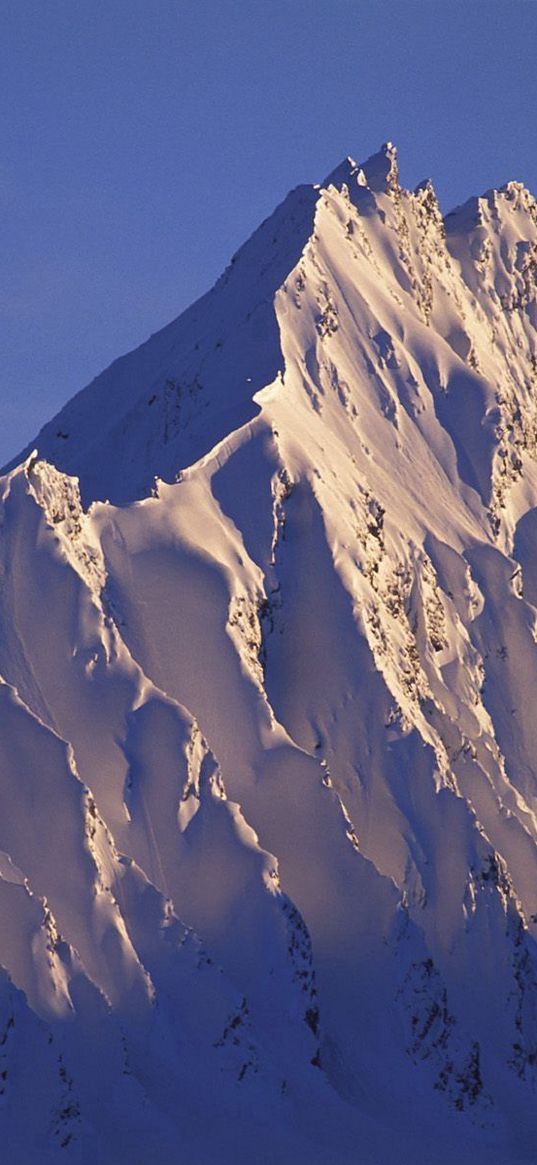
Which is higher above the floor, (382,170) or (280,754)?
(382,170)

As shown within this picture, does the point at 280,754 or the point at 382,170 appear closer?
the point at 280,754

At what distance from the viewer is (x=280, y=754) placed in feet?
293

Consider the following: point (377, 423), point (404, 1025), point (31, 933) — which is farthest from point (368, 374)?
point (31, 933)

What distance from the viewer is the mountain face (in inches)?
3187

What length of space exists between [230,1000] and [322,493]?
20.6 metres

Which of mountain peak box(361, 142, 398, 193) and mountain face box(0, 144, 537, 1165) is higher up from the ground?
mountain peak box(361, 142, 398, 193)

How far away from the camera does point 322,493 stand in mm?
97688

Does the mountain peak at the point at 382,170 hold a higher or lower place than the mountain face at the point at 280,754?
higher

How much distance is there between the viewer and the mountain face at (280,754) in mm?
80938

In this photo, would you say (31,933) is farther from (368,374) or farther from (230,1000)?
(368,374)

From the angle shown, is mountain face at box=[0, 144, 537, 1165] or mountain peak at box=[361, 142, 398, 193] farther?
mountain peak at box=[361, 142, 398, 193]

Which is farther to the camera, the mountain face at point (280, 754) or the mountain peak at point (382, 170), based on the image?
the mountain peak at point (382, 170)

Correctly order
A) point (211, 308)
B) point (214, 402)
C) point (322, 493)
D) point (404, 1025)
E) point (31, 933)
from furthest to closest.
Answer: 1. point (211, 308)
2. point (214, 402)
3. point (322, 493)
4. point (404, 1025)
5. point (31, 933)

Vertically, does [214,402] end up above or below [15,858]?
above
